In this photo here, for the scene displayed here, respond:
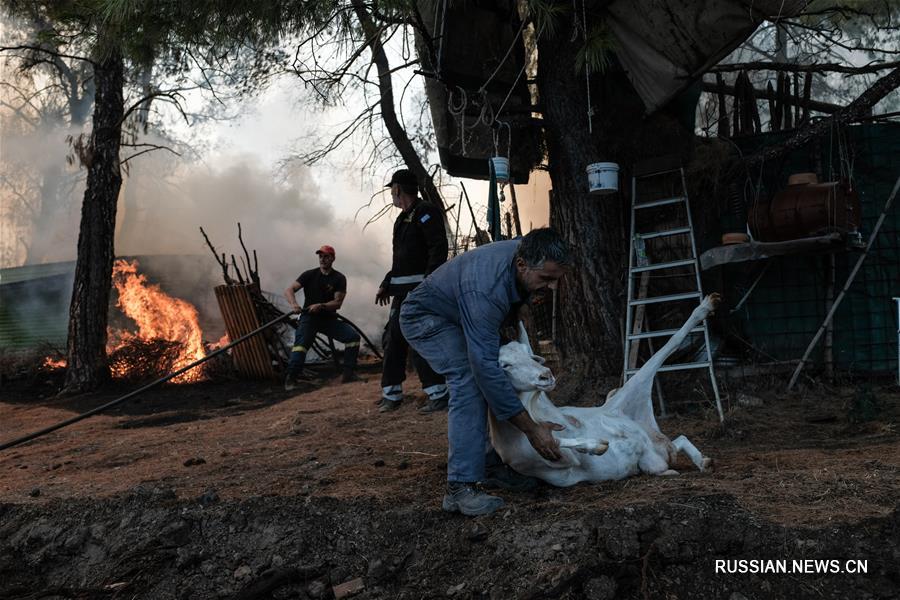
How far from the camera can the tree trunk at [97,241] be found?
1156cm

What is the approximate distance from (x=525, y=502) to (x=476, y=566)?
1.88 feet

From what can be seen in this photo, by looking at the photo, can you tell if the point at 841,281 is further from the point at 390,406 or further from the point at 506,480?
the point at 506,480

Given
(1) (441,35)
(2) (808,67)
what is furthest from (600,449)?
(2) (808,67)

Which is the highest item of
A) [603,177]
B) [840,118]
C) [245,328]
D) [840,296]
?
[840,118]

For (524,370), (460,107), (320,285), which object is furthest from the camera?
(320,285)

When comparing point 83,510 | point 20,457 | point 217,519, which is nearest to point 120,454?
point 20,457

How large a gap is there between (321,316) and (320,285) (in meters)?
0.42

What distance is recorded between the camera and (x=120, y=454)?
6.59m

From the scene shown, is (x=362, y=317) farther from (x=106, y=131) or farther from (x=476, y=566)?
(x=476, y=566)

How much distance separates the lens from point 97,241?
38.7ft

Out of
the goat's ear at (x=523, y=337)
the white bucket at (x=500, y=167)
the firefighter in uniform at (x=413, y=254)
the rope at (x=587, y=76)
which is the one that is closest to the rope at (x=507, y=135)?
the white bucket at (x=500, y=167)

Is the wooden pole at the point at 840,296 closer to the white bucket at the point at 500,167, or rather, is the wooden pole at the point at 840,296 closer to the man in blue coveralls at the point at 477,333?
the white bucket at the point at 500,167

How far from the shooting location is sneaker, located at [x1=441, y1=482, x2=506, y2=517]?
3.88 m

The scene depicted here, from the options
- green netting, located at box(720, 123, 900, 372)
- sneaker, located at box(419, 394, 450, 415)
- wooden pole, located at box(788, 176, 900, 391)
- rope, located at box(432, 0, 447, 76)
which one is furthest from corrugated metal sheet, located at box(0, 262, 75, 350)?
wooden pole, located at box(788, 176, 900, 391)
